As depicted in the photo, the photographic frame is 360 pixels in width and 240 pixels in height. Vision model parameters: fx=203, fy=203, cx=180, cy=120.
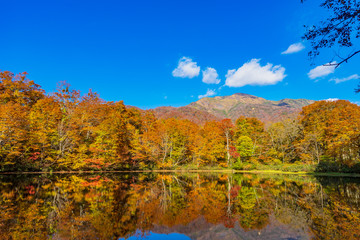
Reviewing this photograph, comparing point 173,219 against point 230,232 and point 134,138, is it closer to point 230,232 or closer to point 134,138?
point 230,232

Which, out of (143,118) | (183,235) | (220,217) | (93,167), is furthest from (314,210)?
(143,118)

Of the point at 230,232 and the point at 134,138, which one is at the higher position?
the point at 134,138

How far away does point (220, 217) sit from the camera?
7840 millimetres

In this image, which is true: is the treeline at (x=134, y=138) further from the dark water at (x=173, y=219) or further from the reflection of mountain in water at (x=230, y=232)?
the reflection of mountain in water at (x=230, y=232)

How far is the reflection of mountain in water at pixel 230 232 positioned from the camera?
619 centimetres

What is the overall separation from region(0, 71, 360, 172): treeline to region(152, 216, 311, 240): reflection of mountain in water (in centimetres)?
2308

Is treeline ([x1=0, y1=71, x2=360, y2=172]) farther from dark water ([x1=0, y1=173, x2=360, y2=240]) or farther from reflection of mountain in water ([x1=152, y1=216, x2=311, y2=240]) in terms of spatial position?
reflection of mountain in water ([x1=152, y1=216, x2=311, y2=240])

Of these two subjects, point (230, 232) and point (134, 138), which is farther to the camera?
point (134, 138)

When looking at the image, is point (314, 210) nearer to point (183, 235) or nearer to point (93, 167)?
point (183, 235)

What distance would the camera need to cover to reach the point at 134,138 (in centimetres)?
3431

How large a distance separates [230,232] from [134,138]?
29396 mm

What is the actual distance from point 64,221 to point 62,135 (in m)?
24.6

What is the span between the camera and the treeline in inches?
997

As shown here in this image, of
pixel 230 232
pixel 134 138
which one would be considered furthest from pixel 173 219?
pixel 134 138
